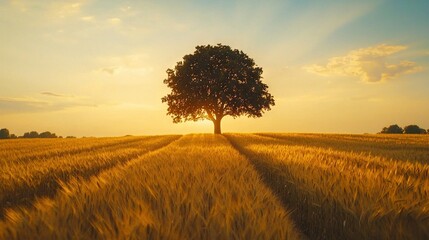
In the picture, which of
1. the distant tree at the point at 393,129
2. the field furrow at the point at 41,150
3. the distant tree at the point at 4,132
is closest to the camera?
the field furrow at the point at 41,150

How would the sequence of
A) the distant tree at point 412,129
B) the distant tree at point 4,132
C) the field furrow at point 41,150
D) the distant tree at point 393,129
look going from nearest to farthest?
the field furrow at point 41,150 → the distant tree at point 4,132 → the distant tree at point 412,129 → the distant tree at point 393,129

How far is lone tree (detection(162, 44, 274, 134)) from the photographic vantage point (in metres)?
37.9

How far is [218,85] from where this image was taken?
3794cm

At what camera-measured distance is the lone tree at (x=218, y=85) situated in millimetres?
37906

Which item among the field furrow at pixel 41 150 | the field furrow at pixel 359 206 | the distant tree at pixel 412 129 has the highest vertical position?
the distant tree at pixel 412 129

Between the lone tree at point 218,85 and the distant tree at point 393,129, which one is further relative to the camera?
the distant tree at point 393,129

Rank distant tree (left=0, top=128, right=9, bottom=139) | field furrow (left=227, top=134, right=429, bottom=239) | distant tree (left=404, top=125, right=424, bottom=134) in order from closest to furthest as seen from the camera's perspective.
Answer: field furrow (left=227, top=134, right=429, bottom=239)
distant tree (left=0, top=128, right=9, bottom=139)
distant tree (left=404, top=125, right=424, bottom=134)

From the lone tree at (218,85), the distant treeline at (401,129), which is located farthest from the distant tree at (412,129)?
the lone tree at (218,85)

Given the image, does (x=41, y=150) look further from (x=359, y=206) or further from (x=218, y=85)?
(x=218, y=85)

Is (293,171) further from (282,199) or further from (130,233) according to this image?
(130,233)

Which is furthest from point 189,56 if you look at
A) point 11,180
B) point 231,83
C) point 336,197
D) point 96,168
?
point 336,197

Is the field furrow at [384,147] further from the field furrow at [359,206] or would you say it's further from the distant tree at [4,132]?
the distant tree at [4,132]

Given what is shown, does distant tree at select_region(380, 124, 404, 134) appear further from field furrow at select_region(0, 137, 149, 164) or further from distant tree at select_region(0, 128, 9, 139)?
distant tree at select_region(0, 128, 9, 139)

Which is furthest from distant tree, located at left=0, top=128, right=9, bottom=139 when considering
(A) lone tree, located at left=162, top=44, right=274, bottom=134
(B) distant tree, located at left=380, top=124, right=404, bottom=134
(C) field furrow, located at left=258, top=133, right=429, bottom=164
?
(B) distant tree, located at left=380, top=124, right=404, bottom=134
